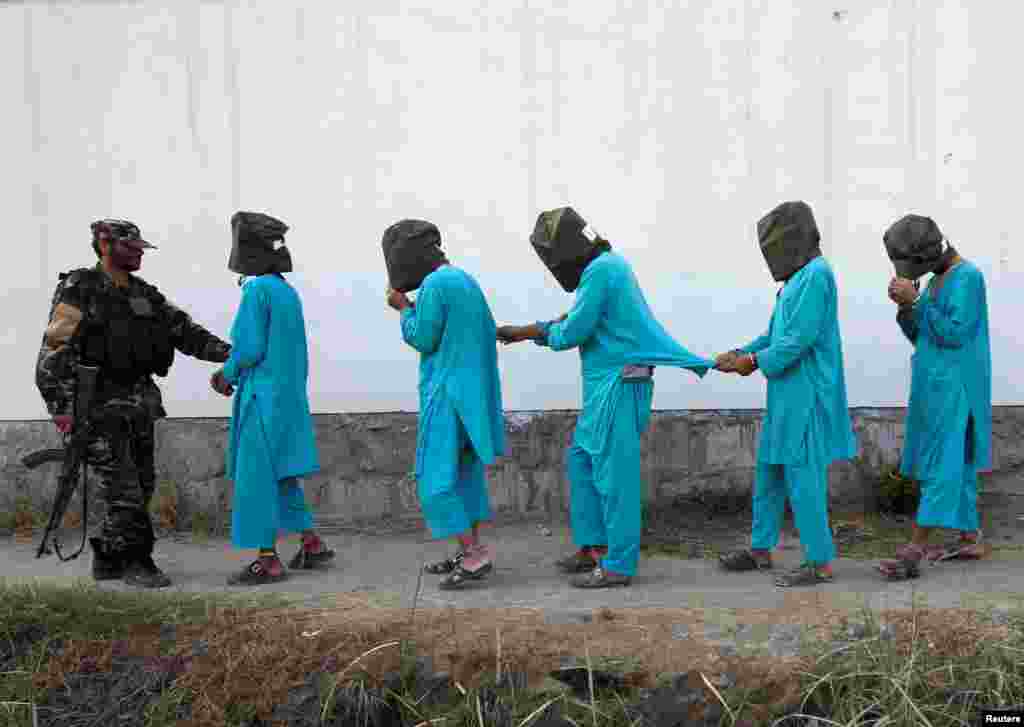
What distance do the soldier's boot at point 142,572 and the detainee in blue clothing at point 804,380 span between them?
111 inches

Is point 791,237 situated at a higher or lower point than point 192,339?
higher

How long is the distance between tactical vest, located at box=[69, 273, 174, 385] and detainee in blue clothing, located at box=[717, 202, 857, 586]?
275cm

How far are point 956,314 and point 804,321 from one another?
33.4 inches

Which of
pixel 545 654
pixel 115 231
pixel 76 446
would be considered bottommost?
pixel 545 654

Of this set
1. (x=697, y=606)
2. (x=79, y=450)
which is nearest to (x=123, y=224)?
(x=79, y=450)

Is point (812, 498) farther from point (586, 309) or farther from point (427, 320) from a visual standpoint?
point (427, 320)

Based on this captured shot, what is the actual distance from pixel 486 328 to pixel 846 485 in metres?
2.63

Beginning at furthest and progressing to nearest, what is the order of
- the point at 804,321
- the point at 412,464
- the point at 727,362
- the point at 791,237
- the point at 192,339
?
1. the point at 412,464
2. the point at 192,339
3. the point at 727,362
4. the point at 791,237
5. the point at 804,321

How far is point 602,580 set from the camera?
4.87 m

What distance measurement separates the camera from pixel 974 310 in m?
Answer: 5.11

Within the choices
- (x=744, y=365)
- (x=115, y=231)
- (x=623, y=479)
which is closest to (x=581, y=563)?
(x=623, y=479)

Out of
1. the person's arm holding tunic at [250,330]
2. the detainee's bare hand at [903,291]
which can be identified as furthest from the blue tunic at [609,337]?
the person's arm holding tunic at [250,330]

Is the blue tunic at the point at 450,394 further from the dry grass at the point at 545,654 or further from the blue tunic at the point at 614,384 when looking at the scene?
the dry grass at the point at 545,654

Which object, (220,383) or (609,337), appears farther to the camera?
(220,383)
